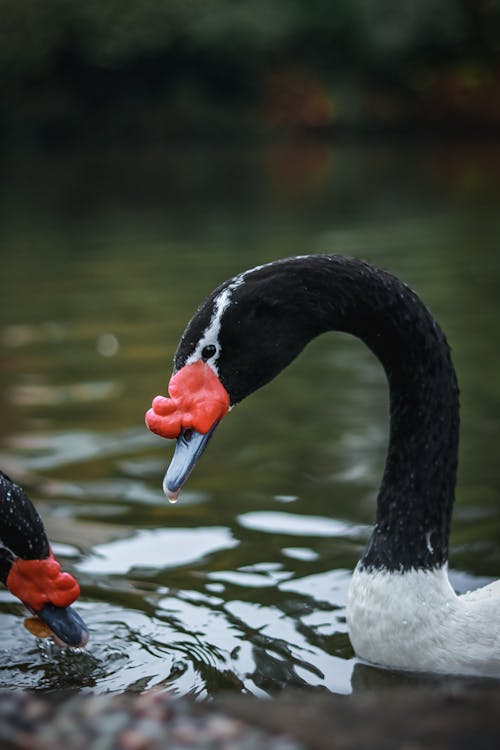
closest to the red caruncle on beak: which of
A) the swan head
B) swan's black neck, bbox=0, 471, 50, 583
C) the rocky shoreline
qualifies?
the swan head

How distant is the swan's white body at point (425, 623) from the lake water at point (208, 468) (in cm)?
9

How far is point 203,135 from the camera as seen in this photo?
33.8 m

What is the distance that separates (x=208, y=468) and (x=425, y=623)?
7.80ft

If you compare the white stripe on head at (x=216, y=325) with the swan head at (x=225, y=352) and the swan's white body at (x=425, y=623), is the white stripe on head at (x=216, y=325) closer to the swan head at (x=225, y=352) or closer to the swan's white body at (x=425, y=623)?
the swan head at (x=225, y=352)

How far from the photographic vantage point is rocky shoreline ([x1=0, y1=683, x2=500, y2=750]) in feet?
6.18

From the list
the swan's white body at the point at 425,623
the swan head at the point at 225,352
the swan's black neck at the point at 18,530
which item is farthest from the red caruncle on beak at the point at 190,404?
the swan's white body at the point at 425,623

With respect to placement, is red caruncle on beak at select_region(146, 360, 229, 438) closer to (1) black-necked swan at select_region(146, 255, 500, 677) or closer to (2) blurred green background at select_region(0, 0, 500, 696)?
(1) black-necked swan at select_region(146, 255, 500, 677)

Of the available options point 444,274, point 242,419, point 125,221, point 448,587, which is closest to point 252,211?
point 125,221

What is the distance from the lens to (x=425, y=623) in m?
3.60

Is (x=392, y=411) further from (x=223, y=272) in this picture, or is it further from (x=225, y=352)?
(x=223, y=272)

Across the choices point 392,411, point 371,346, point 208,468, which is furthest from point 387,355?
point 208,468

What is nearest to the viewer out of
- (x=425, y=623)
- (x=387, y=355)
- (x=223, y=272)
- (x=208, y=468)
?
(x=425, y=623)

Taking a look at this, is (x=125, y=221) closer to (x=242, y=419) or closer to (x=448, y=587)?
(x=242, y=419)

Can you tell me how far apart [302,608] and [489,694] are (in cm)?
227
